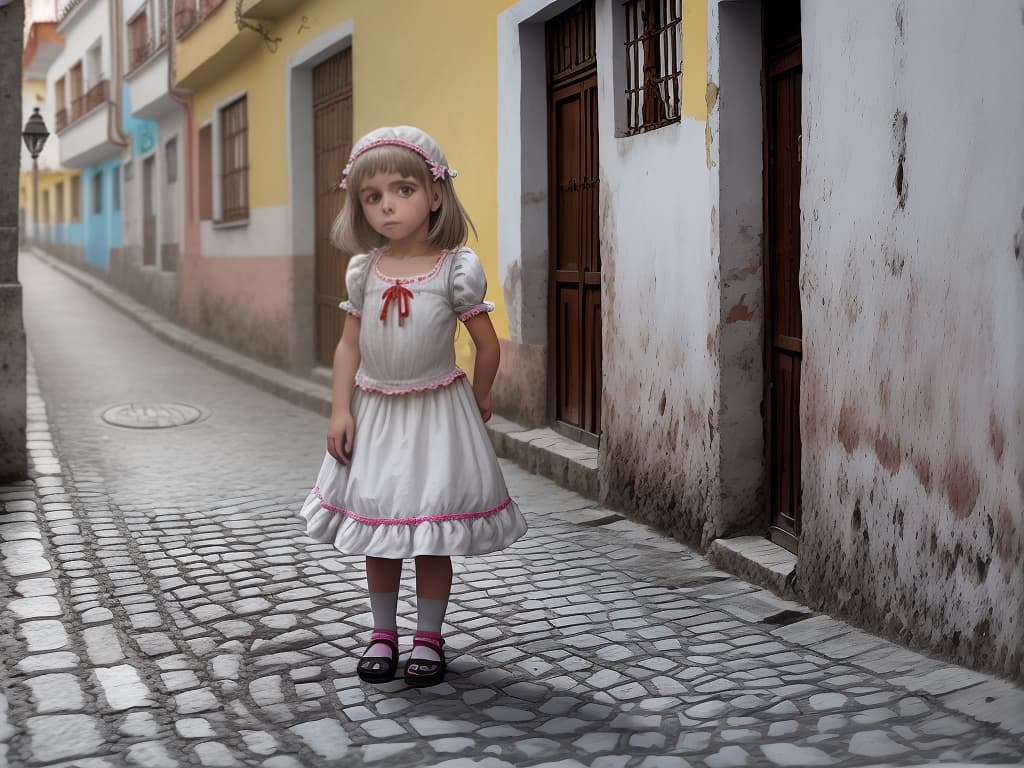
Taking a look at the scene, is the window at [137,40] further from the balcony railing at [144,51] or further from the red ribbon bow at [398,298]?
the red ribbon bow at [398,298]

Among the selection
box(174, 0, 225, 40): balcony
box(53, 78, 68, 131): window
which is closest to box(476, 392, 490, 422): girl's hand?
box(174, 0, 225, 40): balcony

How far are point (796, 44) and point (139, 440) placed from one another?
571 centimetres

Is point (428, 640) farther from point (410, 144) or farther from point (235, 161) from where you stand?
point (235, 161)

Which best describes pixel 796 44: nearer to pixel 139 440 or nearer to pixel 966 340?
pixel 966 340

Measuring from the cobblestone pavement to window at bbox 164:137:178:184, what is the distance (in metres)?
13.1

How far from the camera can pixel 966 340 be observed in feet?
12.2

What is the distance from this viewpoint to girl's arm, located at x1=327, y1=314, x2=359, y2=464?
393 cm

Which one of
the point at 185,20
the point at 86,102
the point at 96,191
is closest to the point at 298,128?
the point at 185,20

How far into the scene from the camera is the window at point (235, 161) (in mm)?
14805

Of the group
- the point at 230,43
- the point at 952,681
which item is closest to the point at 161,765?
the point at 952,681

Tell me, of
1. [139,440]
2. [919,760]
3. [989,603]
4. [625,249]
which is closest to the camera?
[919,760]

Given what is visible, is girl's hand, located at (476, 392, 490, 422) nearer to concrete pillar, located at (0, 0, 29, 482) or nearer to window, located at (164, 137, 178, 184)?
concrete pillar, located at (0, 0, 29, 482)

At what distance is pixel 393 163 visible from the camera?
3.86m

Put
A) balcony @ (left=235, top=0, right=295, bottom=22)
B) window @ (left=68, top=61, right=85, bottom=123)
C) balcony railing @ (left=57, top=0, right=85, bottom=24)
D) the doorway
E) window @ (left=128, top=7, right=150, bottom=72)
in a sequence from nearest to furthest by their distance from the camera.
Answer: balcony @ (left=235, top=0, right=295, bottom=22) < window @ (left=128, top=7, right=150, bottom=72) < the doorway < balcony railing @ (left=57, top=0, right=85, bottom=24) < window @ (left=68, top=61, right=85, bottom=123)
